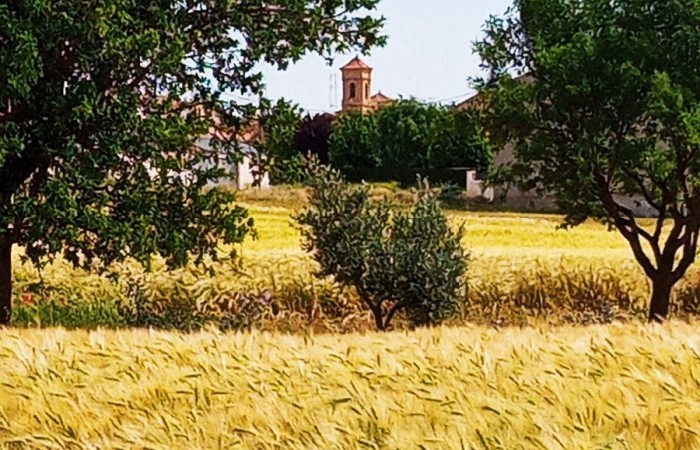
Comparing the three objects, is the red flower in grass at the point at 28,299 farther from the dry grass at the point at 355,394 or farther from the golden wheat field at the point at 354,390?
the dry grass at the point at 355,394

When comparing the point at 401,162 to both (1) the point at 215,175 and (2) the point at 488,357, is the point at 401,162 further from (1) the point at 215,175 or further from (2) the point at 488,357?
(2) the point at 488,357

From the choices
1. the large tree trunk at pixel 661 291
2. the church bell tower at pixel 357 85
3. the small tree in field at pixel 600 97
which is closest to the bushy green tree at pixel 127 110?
the small tree in field at pixel 600 97

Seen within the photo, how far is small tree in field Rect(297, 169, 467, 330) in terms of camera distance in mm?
11344

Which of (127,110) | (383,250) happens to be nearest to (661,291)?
(383,250)

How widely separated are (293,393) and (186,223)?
6.17 meters

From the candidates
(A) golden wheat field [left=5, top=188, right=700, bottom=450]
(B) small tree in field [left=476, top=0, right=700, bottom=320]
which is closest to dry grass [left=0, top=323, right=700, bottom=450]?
(A) golden wheat field [left=5, top=188, right=700, bottom=450]

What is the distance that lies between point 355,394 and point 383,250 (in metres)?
8.35

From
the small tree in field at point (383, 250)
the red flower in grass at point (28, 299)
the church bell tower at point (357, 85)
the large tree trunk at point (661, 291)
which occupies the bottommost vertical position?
the red flower in grass at point (28, 299)

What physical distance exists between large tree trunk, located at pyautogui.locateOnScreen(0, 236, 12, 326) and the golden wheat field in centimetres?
494

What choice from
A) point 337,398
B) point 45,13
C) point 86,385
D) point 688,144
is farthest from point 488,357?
point 688,144

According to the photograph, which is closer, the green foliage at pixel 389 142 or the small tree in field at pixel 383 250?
the small tree in field at pixel 383 250

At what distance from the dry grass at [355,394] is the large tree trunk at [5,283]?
18.7 ft

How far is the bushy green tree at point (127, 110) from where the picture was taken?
8.01m

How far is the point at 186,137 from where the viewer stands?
8836 millimetres
